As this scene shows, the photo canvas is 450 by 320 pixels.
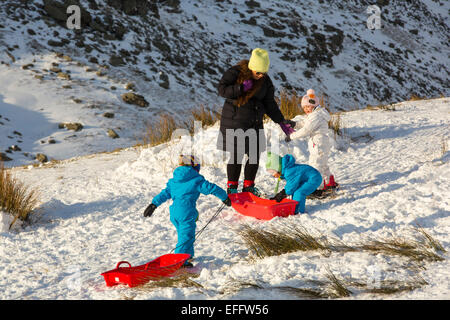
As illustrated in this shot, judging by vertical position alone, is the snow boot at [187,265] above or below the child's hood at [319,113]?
below

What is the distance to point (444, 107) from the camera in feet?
24.3

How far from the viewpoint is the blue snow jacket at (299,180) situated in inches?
142

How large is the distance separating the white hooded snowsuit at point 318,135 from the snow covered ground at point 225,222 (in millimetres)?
364

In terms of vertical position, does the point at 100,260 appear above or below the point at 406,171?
below

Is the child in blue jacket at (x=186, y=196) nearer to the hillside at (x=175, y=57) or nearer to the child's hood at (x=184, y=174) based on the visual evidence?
the child's hood at (x=184, y=174)

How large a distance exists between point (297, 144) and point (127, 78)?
8826mm

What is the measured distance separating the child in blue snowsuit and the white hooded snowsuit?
331 mm

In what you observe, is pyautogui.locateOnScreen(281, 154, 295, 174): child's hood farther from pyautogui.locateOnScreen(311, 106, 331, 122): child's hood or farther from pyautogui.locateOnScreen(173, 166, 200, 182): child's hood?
pyautogui.locateOnScreen(173, 166, 200, 182): child's hood

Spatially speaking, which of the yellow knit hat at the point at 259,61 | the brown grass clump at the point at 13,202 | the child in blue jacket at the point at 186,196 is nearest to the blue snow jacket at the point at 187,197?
the child in blue jacket at the point at 186,196

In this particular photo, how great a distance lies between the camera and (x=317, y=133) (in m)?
3.97
